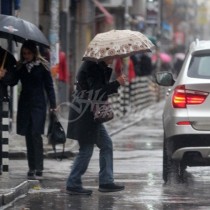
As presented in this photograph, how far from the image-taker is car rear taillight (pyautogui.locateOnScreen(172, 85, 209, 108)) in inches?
469

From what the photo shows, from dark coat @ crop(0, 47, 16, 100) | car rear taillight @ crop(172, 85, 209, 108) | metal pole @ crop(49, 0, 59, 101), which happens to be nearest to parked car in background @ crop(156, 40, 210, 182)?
car rear taillight @ crop(172, 85, 209, 108)

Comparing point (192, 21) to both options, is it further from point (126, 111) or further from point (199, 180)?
point (199, 180)

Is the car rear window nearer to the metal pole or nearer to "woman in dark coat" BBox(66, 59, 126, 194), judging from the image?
"woman in dark coat" BBox(66, 59, 126, 194)

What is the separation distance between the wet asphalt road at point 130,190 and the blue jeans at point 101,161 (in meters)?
0.19

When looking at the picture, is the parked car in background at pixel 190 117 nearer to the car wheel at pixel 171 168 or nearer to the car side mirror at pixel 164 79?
the car wheel at pixel 171 168

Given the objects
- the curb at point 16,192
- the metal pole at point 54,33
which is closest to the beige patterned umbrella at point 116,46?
the curb at point 16,192

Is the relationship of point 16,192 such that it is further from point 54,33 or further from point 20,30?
point 54,33

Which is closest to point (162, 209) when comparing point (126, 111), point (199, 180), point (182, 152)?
point (182, 152)

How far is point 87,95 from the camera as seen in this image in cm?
1153

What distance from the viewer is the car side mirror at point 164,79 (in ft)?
42.0

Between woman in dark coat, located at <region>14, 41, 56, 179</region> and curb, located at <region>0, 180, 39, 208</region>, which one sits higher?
woman in dark coat, located at <region>14, 41, 56, 179</region>

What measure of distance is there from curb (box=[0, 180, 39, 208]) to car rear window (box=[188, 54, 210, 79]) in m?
2.26

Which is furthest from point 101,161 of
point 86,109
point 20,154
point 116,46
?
point 20,154

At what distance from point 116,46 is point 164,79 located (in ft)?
4.76
